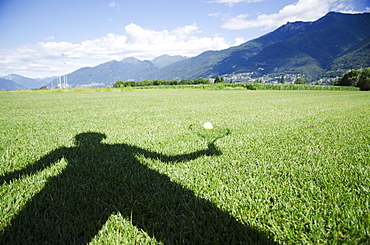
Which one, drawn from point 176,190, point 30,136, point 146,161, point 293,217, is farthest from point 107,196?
point 30,136

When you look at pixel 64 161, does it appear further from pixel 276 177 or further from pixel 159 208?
pixel 276 177

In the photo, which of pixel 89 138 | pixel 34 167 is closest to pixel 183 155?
pixel 34 167

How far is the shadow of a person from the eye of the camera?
4.58 ft

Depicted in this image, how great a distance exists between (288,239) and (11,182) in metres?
2.94

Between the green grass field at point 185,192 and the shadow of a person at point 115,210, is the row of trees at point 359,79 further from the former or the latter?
the shadow of a person at point 115,210

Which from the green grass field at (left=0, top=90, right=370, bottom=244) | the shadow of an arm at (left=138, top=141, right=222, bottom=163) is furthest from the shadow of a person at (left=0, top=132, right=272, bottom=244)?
the shadow of an arm at (left=138, top=141, right=222, bottom=163)

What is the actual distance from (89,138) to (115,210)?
2836 millimetres

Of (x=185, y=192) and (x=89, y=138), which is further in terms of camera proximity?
(x=89, y=138)

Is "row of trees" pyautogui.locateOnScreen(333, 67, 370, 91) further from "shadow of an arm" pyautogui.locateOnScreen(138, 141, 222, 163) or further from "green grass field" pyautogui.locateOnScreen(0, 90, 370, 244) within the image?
"shadow of an arm" pyautogui.locateOnScreen(138, 141, 222, 163)

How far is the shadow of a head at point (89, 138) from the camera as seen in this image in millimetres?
3713

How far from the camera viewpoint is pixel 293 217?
5.16 ft

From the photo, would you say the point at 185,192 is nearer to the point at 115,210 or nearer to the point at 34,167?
the point at 115,210

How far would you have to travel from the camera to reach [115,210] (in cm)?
168

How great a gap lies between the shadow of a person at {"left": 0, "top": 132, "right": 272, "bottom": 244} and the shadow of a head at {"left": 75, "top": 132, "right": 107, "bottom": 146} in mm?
1060
